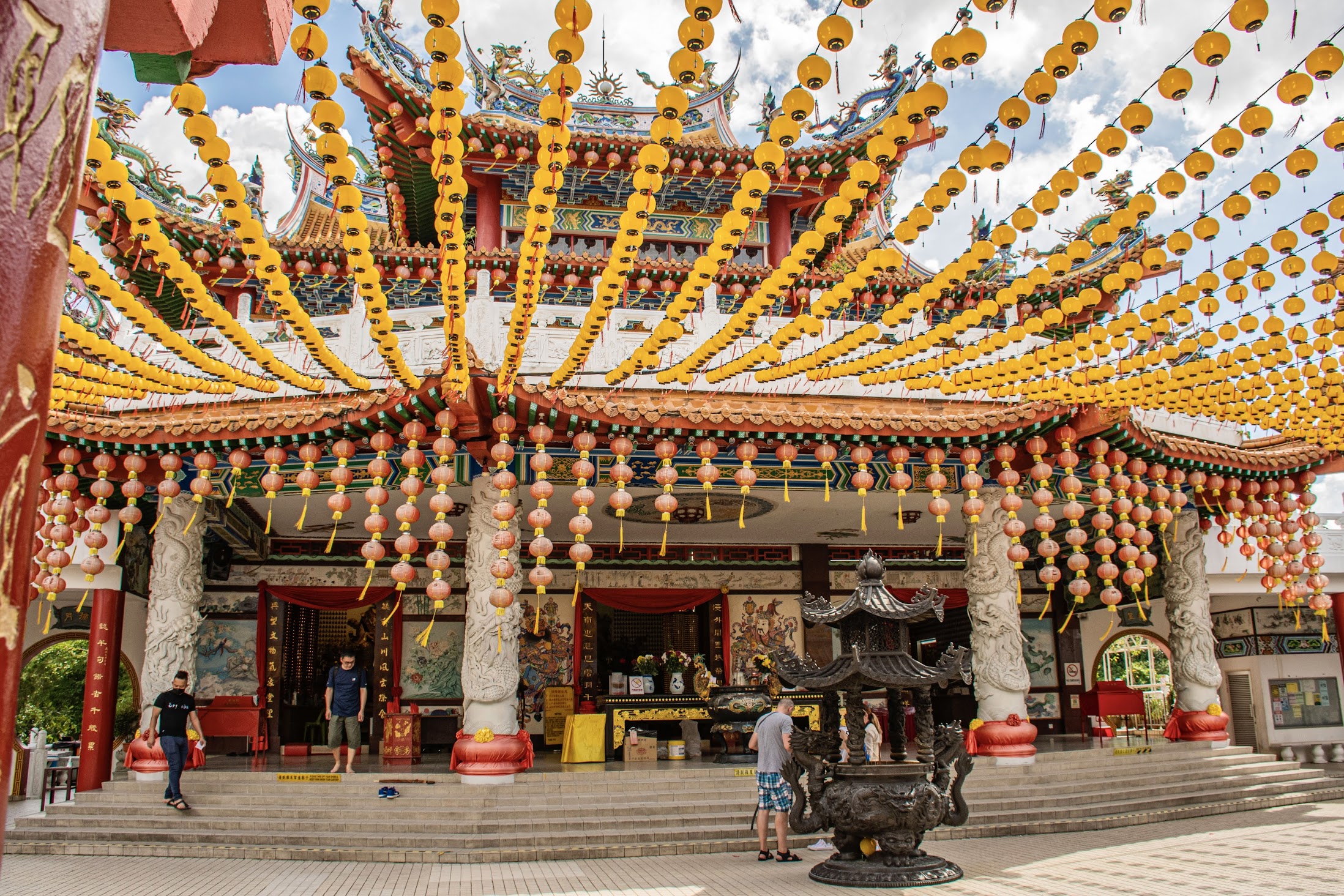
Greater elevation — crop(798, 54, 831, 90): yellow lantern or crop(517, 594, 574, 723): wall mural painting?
crop(798, 54, 831, 90): yellow lantern

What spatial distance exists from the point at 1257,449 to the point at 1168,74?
8881 millimetres

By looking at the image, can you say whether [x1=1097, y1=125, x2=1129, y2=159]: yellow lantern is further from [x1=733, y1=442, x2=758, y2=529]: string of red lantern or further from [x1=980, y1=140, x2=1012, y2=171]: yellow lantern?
[x1=733, y1=442, x2=758, y2=529]: string of red lantern

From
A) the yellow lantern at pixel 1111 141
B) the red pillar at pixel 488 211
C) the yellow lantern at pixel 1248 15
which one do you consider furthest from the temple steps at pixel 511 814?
the red pillar at pixel 488 211

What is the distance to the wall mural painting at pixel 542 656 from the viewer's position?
1298 cm

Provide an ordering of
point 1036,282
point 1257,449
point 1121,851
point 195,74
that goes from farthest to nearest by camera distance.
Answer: point 1257,449 < point 1121,851 < point 1036,282 < point 195,74

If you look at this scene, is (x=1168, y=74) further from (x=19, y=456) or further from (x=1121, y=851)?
(x=1121, y=851)

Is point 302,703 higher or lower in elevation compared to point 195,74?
lower

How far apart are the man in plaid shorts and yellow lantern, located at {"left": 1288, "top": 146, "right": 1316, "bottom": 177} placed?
4.66 meters

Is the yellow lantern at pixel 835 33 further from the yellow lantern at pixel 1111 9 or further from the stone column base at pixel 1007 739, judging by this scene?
the stone column base at pixel 1007 739

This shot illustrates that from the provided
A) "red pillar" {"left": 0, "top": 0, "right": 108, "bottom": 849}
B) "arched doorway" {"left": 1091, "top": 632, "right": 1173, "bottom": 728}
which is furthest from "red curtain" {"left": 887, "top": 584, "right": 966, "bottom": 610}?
"red pillar" {"left": 0, "top": 0, "right": 108, "bottom": 849}

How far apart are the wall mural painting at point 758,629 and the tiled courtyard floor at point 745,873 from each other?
574 cm

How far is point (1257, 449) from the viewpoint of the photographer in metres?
11.4

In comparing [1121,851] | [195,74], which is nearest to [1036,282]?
[1121,851]

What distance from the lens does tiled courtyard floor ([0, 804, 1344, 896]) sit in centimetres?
599
